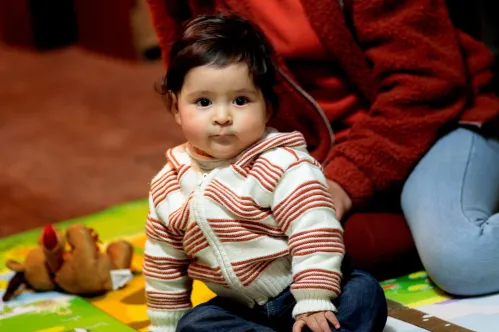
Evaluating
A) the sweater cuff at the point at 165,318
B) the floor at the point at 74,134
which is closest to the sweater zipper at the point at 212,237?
the sweater cuff at the point at 165,318

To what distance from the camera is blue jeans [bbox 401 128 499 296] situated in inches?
50.4

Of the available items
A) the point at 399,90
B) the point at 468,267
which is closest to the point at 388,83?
the point at 399,90

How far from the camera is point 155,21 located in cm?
146

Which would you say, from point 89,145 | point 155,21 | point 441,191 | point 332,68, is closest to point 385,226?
point 441,191

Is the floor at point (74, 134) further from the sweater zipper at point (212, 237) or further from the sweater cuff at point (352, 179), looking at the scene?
the sweater zipper at point (212, 237)

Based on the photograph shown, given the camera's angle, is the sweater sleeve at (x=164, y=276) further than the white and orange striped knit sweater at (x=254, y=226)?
Yes

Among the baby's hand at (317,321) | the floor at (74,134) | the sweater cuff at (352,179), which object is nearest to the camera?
the baby's hand at (317,321)

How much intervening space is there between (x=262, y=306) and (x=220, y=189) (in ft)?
0.53

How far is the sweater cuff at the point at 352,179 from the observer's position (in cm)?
137

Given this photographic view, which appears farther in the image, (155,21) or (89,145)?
(89,145)

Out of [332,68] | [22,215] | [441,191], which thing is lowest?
[22,215]

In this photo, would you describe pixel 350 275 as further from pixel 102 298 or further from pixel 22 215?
pixel 22 215

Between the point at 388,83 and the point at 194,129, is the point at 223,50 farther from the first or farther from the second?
the point at 388,83

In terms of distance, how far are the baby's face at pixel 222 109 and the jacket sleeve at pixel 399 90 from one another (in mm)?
312
